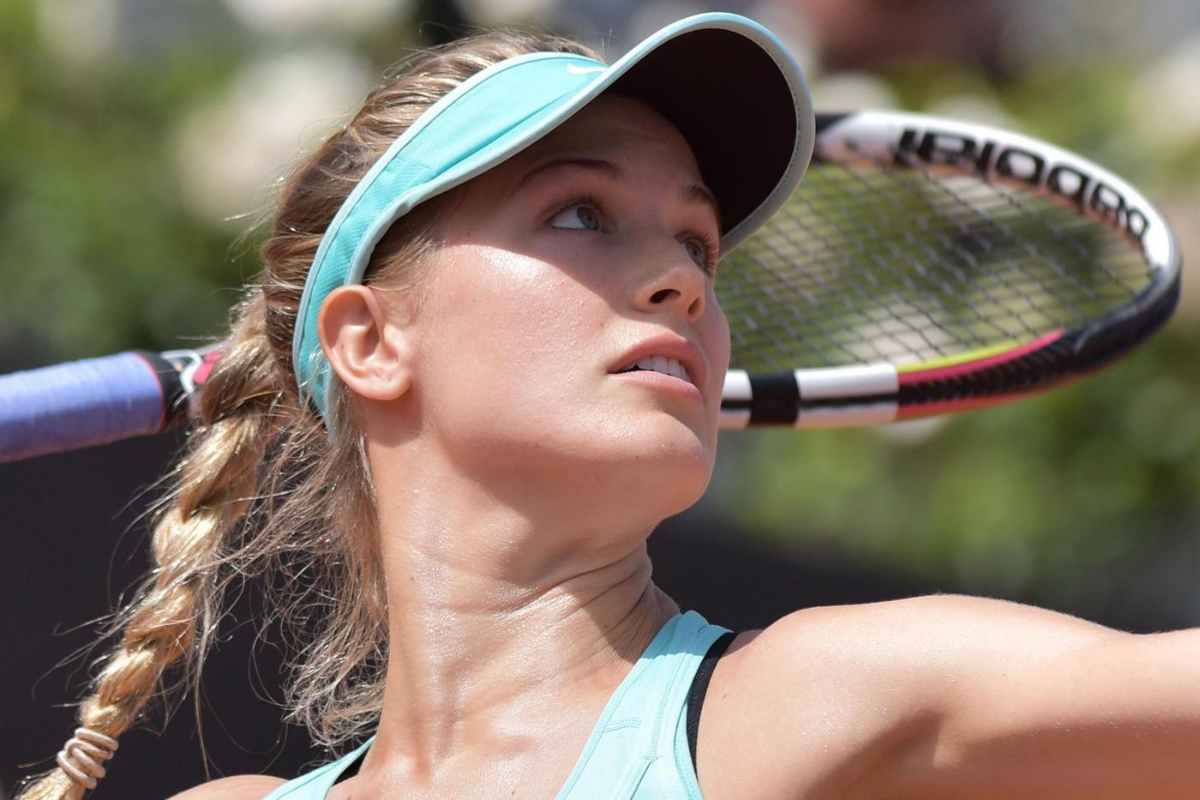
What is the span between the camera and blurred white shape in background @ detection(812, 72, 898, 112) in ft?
16.4

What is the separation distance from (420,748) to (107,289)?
3095mm

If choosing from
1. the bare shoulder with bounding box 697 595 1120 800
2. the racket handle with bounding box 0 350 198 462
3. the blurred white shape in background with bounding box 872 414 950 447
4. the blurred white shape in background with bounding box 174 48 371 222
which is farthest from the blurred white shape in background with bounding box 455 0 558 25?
the bare shoulder with bounding box 697 595 1120 800

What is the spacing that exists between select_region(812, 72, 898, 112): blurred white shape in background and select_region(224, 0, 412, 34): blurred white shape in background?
1306mm

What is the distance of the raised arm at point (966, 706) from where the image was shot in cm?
163

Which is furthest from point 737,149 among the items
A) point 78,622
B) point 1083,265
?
point 1083,265

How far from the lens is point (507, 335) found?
201 cm

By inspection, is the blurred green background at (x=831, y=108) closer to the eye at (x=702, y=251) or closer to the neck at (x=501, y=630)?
the eye at (x=702, y=251)

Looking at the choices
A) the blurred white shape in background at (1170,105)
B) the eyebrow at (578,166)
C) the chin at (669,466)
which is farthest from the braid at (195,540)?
the blurred white shape in background at (1170,105)

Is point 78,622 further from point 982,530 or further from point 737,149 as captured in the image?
point 982,530

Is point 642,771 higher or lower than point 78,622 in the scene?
higher

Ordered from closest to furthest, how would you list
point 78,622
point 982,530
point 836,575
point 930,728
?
point 930,728, point 78,622, point 836,575, point 982,530

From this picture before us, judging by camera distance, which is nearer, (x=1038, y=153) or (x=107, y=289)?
(x=1038, y=153)

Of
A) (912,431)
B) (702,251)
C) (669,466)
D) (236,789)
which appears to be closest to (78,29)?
(912,431)

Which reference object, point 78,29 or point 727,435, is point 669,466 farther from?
point 78,29
